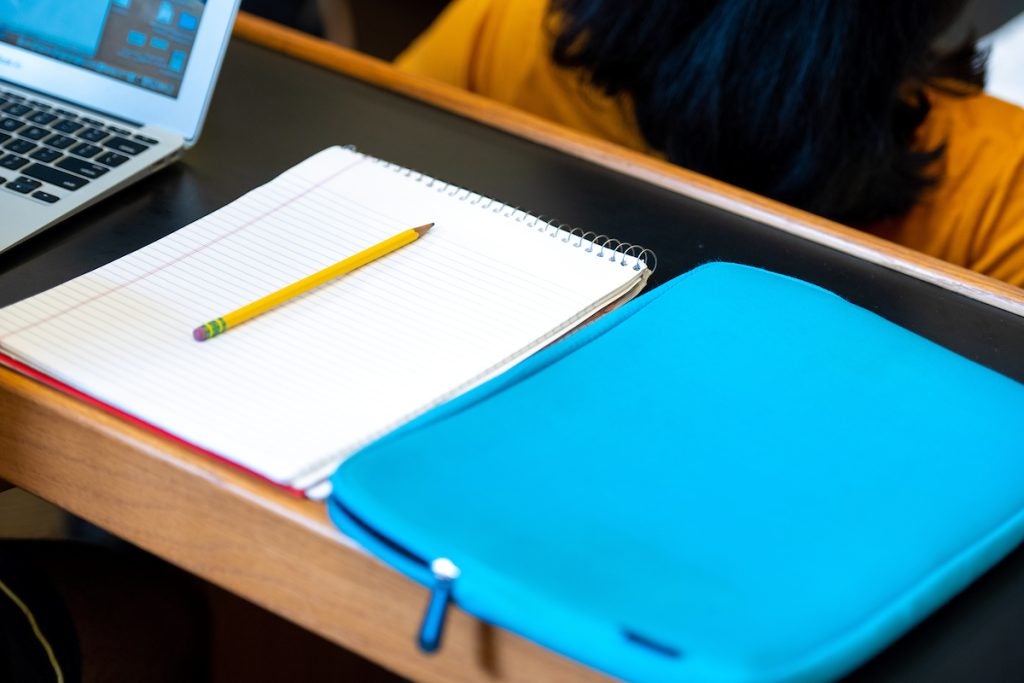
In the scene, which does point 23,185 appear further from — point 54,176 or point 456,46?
point 456,46

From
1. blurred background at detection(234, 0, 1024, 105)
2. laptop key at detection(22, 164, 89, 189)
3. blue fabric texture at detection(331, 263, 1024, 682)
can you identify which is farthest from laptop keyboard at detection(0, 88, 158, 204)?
blurred background at detection(234, 0, 1024, 105)

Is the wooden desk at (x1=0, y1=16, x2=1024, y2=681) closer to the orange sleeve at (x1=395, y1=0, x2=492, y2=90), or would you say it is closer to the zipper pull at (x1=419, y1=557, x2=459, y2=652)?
the zipper pull at (x1=419, y1=557, x2=459, y2=652)

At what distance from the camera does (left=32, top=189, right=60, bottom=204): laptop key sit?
70 centimetres

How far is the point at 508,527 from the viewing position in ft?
1.54

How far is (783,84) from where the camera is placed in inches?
33.9

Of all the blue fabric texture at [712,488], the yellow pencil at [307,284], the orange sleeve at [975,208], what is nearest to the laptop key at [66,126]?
the yellow pencil at [307,284]

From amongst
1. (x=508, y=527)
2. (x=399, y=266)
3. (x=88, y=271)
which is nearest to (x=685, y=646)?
(x=508, y=527)

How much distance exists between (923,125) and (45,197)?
732mm

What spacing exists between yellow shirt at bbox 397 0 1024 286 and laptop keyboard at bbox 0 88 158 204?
0.43 meters

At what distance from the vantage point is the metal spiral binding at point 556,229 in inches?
27.0

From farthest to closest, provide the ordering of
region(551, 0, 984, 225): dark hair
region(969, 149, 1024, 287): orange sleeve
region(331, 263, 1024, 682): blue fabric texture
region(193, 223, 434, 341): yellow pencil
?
region(969, 149, 1024, 287): orange sleeve < region(551, 0, 984, 225): dark hair < region(193, 223, 434, 341): yellow pencil < region(331, 263, 1024, 682): blue fabric texture

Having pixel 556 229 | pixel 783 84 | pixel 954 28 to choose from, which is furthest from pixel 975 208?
pixel 954 28

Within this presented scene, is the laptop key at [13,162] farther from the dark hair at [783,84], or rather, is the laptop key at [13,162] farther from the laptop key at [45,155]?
the dark hair at [783,84]

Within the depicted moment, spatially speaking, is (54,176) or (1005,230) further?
(1005,230)
